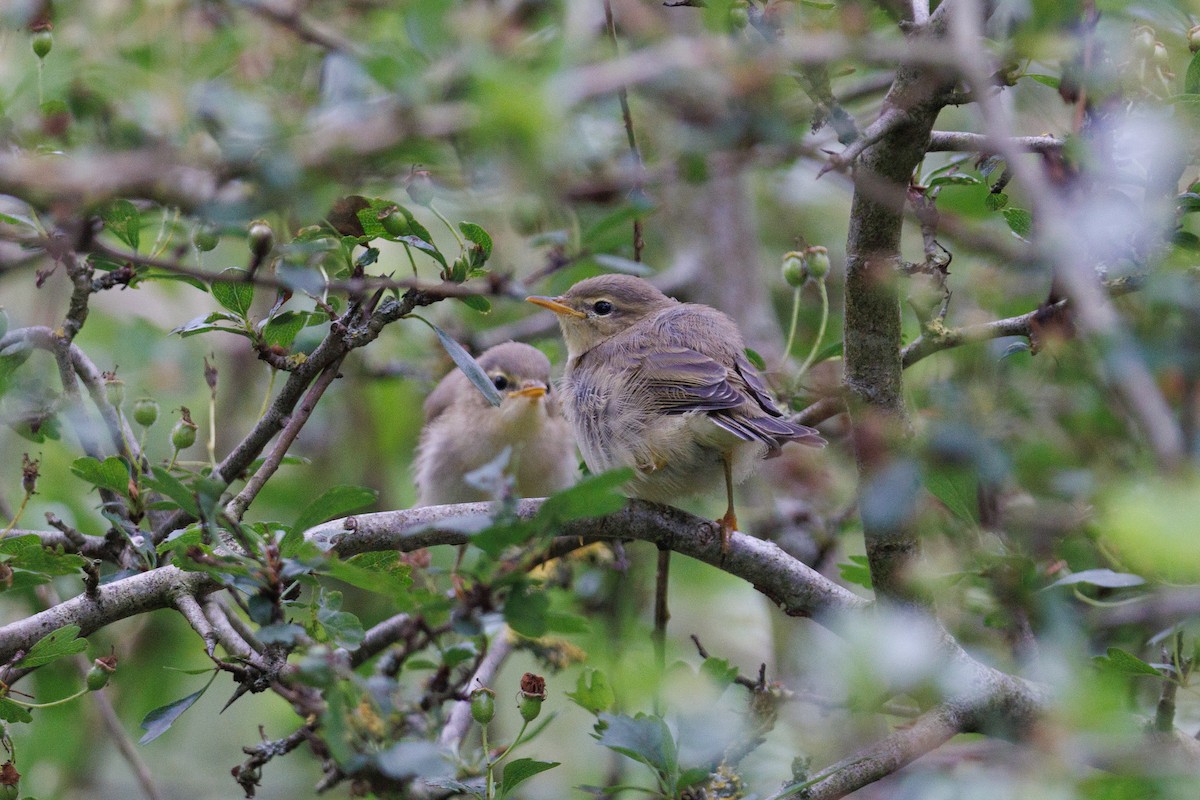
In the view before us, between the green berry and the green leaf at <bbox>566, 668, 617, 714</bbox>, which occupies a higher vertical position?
the green berry

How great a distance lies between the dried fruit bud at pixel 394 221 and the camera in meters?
2.68

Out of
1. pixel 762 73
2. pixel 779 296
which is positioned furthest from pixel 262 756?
pixel 779 296

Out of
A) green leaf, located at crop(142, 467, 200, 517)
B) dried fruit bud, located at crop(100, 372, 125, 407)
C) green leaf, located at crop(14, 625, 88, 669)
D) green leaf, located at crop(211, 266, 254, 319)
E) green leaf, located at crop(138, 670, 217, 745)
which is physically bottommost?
green leaf, located at crop(138, 670, 217, 745)

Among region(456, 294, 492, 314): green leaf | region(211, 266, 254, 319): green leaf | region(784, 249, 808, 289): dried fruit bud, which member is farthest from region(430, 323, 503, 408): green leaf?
region(784, 249, 808, 289): dried fruit bud

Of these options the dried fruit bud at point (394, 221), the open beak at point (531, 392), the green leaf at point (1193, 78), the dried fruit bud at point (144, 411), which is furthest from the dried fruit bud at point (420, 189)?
the open beak at point (531, 392)

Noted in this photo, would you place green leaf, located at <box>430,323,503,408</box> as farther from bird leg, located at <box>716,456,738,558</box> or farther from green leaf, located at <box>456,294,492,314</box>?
bird leg, located at <box>716,456,738,558</box>

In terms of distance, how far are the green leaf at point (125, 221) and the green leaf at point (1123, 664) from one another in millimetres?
2639

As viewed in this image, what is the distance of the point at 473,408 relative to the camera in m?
5.38

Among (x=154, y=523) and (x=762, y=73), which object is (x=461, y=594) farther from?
(x=154, y=523)

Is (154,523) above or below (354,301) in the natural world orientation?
below

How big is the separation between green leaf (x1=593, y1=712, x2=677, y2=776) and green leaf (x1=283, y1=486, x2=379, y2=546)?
0.79 m

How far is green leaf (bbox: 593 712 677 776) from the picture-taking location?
8.15ft

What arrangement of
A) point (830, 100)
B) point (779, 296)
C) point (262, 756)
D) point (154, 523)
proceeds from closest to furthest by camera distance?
point (830, 100) → point (262, 756) → point (154, 523) → point (779, 296)

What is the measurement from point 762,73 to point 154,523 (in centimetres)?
216
